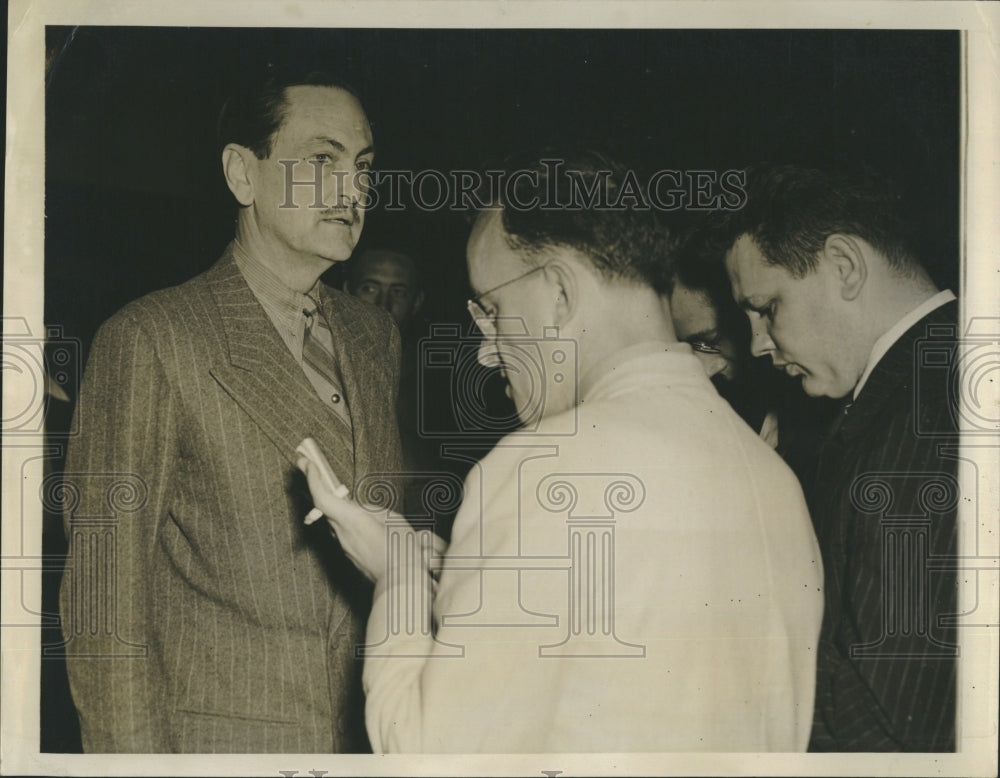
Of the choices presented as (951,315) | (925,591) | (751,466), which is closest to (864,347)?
(951,315)

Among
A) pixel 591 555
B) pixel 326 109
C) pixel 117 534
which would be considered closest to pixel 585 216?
pixel 326 109

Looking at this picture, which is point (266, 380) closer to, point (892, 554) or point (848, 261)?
point (848, 261)

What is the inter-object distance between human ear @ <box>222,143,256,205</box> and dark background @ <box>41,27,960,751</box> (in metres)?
0.03

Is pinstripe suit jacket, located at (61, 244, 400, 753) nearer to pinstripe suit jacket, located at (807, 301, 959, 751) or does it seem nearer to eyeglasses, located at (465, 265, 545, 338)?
eyeglasses, located at (465, 265, 545, 338)

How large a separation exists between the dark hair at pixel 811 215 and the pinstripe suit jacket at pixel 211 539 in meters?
0.95

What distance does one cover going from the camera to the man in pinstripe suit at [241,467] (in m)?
2.32

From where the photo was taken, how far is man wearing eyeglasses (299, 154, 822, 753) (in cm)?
232

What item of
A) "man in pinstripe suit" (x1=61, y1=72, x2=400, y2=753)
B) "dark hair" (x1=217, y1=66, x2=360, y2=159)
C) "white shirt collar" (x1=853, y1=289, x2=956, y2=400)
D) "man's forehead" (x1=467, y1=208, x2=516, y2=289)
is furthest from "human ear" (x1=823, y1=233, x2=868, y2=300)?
"dark hair" (x1=217, y1=66, x2=360, y2=159)

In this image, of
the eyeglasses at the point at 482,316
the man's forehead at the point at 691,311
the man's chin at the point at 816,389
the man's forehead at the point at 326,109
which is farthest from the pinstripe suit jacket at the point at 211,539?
the man's chin at the point at 816,389

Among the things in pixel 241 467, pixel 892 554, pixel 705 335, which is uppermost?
pixel 705 335

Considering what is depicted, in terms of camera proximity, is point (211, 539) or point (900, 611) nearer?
point (211, 539)

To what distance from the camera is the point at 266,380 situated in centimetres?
235

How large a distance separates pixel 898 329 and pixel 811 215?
328 mm

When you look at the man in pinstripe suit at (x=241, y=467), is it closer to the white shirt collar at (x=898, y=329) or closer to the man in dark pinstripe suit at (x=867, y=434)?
the man in dark pinstripe suit at (x=867, y=434)
